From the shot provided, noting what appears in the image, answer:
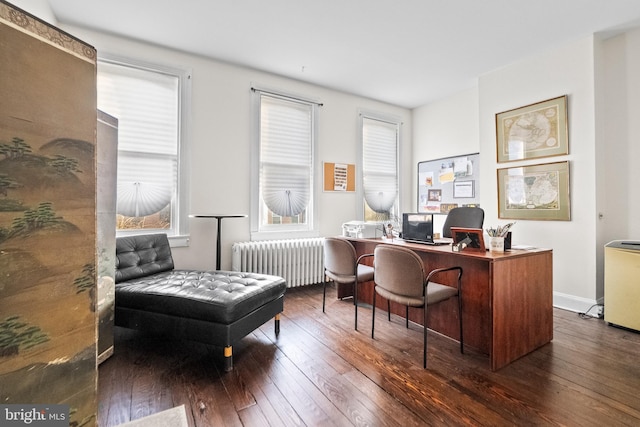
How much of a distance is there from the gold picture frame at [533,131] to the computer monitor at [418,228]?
5.99ft

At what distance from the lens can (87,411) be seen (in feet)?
3.78

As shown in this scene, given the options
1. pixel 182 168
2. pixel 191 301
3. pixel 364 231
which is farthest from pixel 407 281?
pixel 182 168

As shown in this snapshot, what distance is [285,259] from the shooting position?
12.1ft

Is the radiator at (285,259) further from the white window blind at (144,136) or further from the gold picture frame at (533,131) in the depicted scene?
the gold picture frame at (533,131)

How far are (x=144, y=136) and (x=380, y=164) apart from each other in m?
3.52

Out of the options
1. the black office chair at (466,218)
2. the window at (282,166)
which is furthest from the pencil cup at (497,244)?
the window at (282,166)

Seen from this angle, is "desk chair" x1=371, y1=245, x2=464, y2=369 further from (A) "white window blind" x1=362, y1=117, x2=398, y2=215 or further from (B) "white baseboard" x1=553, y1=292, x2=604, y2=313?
(A) "white window blind" x1=362, y1=117, x2=398, y2=215

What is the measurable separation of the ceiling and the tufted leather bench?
2156mm

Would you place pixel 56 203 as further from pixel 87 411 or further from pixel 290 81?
pixel 290 81

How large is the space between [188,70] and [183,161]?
3.54 ft

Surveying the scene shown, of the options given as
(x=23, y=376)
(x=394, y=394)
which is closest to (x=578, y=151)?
(x=394, y=394)

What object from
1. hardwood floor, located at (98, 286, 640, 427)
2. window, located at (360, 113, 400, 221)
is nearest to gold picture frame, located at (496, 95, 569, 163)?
window, located at (360, 113, 400, 221)

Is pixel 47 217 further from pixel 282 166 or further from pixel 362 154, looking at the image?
pixel 362 154

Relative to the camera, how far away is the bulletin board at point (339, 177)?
4.33 metres
